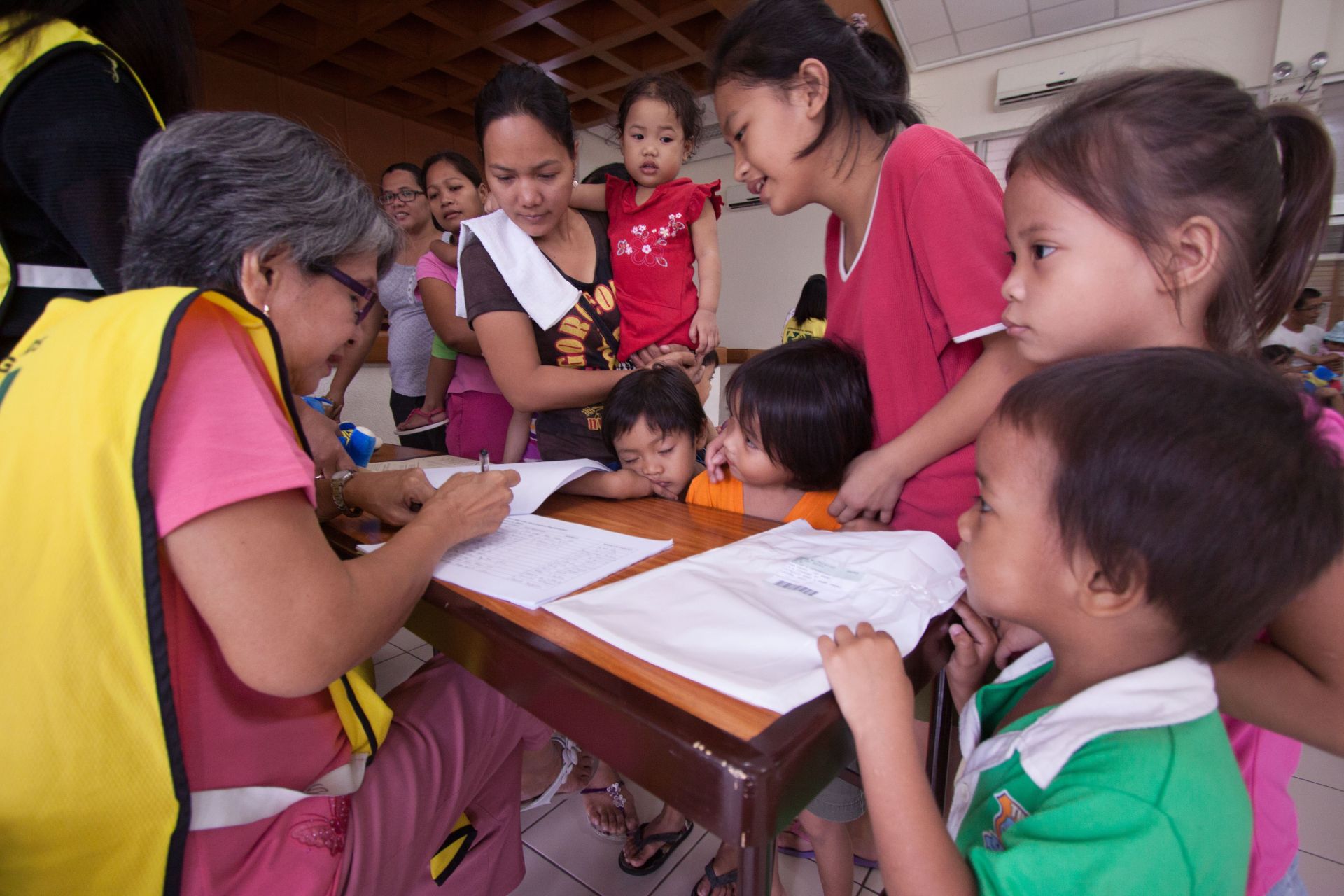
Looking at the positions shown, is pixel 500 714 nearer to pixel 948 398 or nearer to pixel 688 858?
pixel 688 858

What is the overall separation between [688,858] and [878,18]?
208 inches

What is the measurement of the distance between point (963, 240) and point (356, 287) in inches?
32.9

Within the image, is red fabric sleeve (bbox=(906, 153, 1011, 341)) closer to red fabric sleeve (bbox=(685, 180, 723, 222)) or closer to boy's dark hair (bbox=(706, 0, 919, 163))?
boy's dark hair (bbox=(706, 0, 919, 163))

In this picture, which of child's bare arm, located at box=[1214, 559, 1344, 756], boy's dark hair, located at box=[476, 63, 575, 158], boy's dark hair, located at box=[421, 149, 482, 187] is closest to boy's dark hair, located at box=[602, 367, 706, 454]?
boy's dark hair, located at box=[476, 63, 575, 158]

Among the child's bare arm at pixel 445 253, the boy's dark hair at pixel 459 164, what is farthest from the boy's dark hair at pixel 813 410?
the boy's dark hair at pixel 459 164

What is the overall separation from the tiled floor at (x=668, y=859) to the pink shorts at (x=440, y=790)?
39cm

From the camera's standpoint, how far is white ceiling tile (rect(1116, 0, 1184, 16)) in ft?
14.4

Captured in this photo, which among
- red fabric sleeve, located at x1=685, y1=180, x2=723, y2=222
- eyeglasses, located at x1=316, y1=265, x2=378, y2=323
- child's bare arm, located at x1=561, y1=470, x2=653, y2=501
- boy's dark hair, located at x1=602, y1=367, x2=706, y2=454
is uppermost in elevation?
red fabric sleeve, located at x1=685, y1=180, x2=723, y2=222

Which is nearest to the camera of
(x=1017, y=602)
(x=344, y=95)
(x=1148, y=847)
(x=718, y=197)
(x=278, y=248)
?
(x=1148, y=847)

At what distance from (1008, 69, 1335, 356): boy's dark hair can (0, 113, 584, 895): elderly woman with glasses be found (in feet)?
2.95

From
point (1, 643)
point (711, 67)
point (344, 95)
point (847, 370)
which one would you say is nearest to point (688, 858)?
point (847, 370)

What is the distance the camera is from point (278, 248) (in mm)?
758

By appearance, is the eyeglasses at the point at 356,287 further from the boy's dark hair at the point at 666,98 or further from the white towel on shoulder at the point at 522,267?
the boy's dark hair at the point at 666,98

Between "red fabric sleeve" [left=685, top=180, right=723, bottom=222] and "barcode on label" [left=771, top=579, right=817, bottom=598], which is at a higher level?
"red fabric sleeve" [left=685, top=180, right=723, bottom=222]
